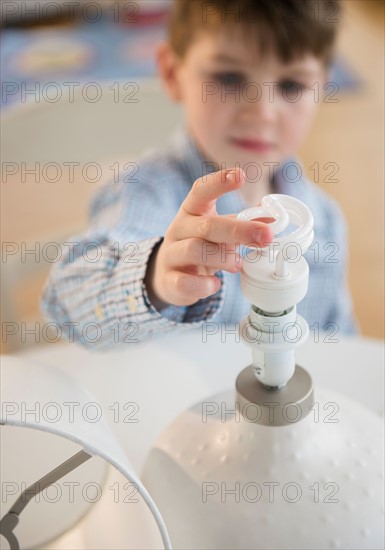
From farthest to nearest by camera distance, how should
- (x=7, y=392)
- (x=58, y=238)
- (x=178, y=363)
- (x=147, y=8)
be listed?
1. (x=147, y=8)
2. (x=58, y=238)
3. (x=178, y=363)
4. (x=7, y=392)

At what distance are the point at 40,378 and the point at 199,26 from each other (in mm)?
610

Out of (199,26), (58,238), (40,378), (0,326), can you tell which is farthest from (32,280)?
(40,378)

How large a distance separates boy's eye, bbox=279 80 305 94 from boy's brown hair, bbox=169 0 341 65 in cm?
3

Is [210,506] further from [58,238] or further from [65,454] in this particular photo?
[58,238]

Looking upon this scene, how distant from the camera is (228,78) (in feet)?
2.68

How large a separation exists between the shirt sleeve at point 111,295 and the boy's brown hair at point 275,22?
25 centimetres

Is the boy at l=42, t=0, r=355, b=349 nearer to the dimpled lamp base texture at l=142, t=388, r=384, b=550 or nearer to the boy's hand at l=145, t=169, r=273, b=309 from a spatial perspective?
the boy's hand at l=145, t=169, r=273, b=309

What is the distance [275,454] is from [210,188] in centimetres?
14

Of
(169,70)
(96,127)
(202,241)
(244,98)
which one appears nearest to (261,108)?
(244,98)

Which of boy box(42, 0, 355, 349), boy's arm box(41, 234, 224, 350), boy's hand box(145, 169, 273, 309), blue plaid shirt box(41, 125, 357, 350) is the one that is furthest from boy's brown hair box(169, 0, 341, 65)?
boy's hand box(145, 169, 273, 309)

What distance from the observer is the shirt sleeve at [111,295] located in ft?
1.71

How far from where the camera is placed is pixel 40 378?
0.36 metres

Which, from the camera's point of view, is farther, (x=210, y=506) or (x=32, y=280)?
(x=32, y=280)

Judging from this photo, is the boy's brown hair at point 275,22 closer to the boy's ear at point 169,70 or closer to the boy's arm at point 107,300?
the boy's ear at point 169,70
